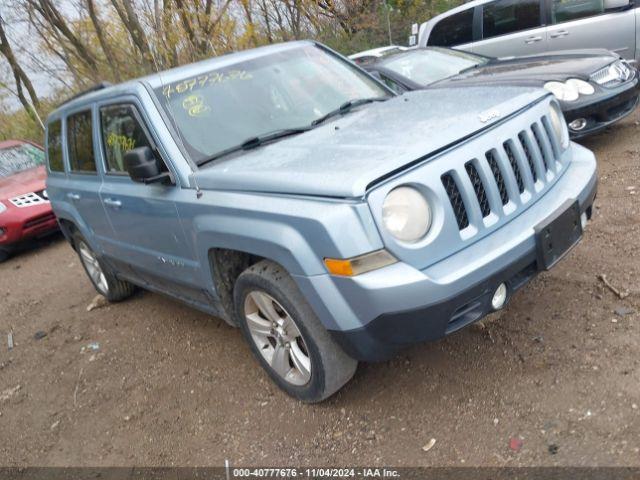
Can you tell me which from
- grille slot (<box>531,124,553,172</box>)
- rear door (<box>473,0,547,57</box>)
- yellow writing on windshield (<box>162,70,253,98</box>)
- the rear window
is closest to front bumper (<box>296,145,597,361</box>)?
grille slot (<box>531,124,553,172</box>)

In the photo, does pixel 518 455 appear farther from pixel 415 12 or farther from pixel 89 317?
pixel 415 12

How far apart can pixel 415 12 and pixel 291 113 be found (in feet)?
52.5

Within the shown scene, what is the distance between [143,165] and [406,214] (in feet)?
4.79

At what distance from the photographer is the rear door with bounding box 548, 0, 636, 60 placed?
23.0ft

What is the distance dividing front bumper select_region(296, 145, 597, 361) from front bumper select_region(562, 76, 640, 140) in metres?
3.24

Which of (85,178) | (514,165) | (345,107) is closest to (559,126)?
(514,165)

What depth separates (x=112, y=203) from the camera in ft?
12.3

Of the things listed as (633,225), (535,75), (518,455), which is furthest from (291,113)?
(535,75)

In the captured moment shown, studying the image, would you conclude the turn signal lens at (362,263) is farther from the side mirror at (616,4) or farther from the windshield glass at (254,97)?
the side mirror at (616,4)

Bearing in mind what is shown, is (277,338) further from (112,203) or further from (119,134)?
(119,134)

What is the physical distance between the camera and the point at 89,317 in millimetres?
4969

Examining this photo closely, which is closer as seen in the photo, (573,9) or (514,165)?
(514,165)

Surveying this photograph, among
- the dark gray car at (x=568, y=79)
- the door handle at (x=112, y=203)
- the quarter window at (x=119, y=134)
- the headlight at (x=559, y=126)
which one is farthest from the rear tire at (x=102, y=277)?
the headlight at (x=559, y=126)

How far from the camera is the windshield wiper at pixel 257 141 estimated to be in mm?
3018
